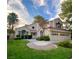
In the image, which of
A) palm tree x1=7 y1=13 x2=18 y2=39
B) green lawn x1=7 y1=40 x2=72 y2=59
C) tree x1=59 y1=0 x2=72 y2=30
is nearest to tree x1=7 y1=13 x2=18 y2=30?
palm tree x1=7 y1=13 x2=18 y2=39

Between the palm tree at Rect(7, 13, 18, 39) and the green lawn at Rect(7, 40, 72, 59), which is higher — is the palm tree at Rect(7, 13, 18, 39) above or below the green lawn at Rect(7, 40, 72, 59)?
above

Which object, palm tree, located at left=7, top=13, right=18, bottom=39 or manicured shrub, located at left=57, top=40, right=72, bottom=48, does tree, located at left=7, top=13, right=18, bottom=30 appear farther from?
manicured shrub, located at left=57, top=40, right=72, bottom=48

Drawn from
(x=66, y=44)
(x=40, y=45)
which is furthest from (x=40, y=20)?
(x=66, y=44)

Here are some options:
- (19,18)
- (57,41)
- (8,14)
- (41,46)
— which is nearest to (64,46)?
(57,41)

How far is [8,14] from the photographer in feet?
4.98

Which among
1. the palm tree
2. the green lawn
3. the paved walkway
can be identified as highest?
the palm tree

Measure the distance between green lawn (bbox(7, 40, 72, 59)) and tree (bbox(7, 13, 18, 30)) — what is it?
0.15 meters

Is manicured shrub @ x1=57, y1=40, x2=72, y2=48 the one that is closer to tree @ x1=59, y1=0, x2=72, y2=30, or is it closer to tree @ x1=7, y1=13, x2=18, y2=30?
tree @ x1=59, y1=0, x2=72, y2=30

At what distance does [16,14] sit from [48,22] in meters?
0.32

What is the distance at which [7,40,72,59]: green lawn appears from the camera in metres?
1.52

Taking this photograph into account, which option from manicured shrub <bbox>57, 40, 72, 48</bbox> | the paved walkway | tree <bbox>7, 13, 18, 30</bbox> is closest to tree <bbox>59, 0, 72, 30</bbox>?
manicured shrub <bbox>57, 40, 72, 48</bbox>

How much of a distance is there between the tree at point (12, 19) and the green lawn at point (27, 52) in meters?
0.15

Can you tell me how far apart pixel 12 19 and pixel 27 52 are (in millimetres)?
351

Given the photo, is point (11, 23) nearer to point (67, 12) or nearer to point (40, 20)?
point (40, 20)
